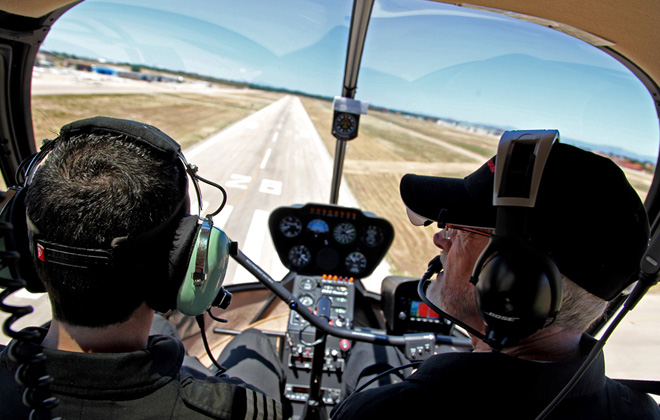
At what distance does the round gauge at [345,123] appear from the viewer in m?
2.45

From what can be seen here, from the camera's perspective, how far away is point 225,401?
902 millimetres

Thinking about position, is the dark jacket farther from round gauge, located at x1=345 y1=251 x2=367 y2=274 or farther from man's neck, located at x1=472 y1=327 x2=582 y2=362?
round gauge, located at x1=345 y1=251 x2=367 y2=274

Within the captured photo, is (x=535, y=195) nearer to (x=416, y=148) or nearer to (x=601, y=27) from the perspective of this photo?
(x=601, y=27)

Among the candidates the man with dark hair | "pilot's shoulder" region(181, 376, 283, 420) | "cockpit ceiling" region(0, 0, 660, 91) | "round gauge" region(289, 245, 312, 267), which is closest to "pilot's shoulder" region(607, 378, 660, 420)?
"pilot's shoulder" region(181, 376, 283, 420)

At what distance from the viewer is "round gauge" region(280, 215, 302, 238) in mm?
2780

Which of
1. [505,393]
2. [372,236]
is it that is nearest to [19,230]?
[505,393]

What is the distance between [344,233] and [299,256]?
1.40 ft

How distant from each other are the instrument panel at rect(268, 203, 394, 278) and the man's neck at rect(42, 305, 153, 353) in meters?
1.89

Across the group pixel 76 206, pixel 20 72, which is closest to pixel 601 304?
pixel 76 206

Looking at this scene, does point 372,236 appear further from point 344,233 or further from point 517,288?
point 517,288

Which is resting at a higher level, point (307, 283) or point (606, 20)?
point (606, 20)

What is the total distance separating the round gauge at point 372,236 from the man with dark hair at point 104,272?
2.06 metres

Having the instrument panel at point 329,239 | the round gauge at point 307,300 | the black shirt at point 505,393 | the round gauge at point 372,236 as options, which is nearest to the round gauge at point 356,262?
the instrument panel at point 329,239

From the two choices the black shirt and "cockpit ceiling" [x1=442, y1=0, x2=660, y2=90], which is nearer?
the black shirt
